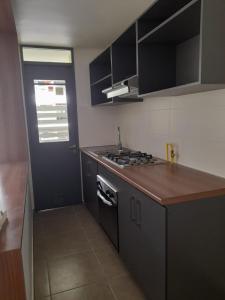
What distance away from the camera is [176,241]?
139 centimetres

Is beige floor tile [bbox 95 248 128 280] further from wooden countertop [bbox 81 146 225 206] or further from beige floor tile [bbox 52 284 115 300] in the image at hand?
wooden countertop [bbox 81 146 225 206]

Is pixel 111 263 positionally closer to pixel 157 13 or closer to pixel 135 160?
pixel 135 160

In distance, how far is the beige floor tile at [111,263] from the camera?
212cm

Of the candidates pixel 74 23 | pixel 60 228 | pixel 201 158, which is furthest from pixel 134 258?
pixel 74 23

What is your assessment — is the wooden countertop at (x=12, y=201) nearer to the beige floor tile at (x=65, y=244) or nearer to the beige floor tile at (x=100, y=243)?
the beige floor tile at (x=65, y=244)

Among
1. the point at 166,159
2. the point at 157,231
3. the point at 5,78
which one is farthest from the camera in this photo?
the point at 5,78

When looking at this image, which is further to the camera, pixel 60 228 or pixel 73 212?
pixel 73 212

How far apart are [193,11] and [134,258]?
180 cm

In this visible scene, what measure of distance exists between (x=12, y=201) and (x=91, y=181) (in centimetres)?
155

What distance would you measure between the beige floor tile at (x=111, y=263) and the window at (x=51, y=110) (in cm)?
180

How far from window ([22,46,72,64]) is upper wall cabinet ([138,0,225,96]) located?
1.81 metres

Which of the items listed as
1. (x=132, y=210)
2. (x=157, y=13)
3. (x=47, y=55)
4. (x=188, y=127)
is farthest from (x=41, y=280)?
(x=47, y=55)

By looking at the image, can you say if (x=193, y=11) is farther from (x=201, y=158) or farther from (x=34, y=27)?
(x=34, y=27)

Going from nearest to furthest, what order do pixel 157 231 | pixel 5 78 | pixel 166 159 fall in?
pixel 157 231, pixel 166 159, pixel 5 78
